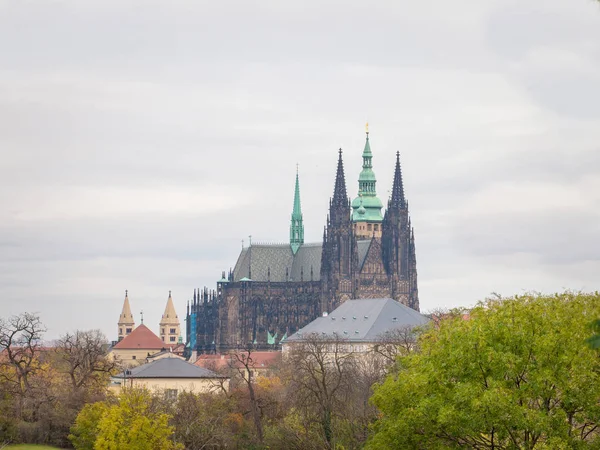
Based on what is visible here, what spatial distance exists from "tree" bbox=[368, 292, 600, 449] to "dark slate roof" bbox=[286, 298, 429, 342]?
3902 inches

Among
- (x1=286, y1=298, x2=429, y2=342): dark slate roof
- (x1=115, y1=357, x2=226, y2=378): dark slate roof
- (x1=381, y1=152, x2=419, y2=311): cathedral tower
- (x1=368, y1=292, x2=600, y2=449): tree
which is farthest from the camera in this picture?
(x1=381, y1=152, x2=419, y2=311): cathedral tower

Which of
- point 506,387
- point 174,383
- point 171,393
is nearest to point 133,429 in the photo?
point 506,387

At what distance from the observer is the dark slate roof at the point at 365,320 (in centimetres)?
16138

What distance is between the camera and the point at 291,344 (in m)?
173

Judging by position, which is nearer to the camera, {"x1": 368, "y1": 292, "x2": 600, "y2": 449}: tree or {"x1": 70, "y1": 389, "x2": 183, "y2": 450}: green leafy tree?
{"x1": 368, "y1": 292, "x2": 600, "y2": 449}: tree

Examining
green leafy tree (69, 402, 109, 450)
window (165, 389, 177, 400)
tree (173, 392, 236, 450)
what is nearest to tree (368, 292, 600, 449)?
tree (173, 392, 236, 450)

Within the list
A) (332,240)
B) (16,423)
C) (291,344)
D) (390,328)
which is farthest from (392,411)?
(332,240)

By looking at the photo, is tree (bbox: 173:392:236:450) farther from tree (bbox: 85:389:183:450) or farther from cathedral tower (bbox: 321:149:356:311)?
cathedral tower (bbox: 321:149:356:311)

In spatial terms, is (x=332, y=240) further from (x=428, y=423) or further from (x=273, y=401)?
(x=428, y=423)

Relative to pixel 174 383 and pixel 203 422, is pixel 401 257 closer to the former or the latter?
pixel 174 383

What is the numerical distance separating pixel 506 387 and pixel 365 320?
11575 cm

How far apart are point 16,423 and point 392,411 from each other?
36792 mm

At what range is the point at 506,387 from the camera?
5212cm

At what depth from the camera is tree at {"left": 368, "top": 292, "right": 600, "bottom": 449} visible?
164ft
